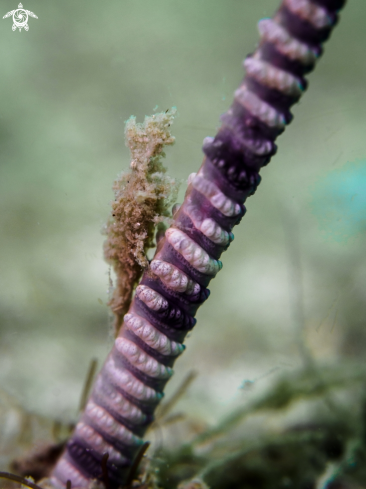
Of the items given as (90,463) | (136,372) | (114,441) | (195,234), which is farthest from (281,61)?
(90,463)

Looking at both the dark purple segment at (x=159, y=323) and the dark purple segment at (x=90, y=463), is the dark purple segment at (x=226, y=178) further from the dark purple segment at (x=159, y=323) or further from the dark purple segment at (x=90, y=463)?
the dark purple segment at (x=90, y=463)

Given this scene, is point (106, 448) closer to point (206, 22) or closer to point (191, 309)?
point (191, 309)

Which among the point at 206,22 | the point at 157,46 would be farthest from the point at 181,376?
the point at 206,22

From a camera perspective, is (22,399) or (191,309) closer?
(191,309)

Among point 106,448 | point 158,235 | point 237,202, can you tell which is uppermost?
point 237,202

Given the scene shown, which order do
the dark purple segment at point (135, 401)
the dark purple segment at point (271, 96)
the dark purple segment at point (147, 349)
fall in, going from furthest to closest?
1. the dark purple segment at point (135, 401)
2. the dark purple segment at point (147, 349)
3. the dark purple segment at point (271, 96)

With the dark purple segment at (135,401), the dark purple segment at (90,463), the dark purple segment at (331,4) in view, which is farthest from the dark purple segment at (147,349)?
the dark purple segment at (331,4)
